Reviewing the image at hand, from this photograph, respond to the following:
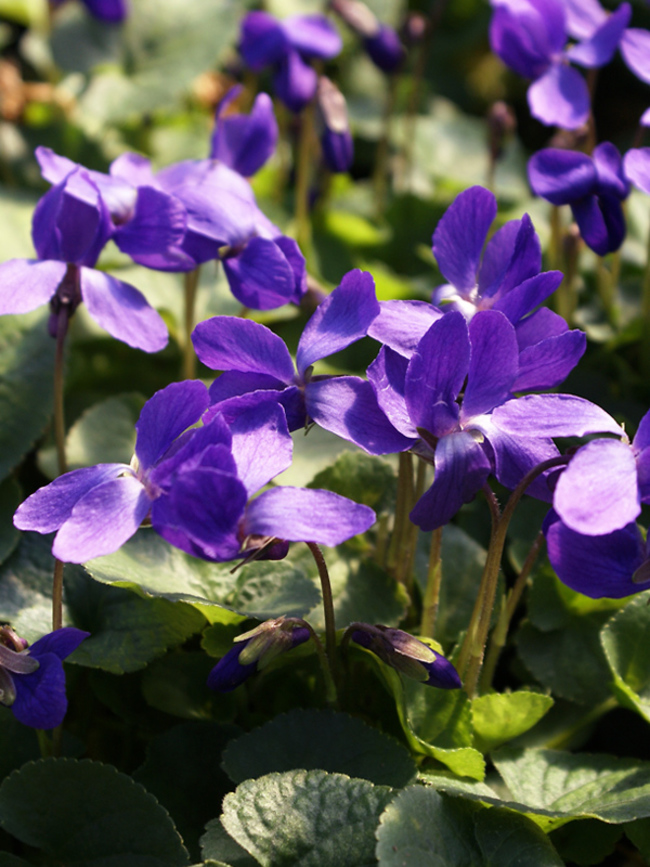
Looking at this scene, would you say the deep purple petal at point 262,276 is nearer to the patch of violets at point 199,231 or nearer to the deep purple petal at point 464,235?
the patch of violets at point 199,231

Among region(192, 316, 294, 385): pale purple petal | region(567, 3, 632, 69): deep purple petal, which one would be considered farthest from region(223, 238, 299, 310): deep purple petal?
region(567, 3, 632, 69): deep purple petal

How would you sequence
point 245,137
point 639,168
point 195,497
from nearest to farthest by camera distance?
1. point 195,497
2. point 639,168
3. point 245,137

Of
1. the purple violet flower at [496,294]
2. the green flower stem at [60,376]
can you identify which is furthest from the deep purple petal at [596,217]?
the green flower stem at [60,376]

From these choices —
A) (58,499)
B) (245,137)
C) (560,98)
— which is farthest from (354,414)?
(560,98)

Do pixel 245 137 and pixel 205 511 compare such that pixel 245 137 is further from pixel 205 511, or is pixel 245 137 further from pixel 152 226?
pixel 205 511

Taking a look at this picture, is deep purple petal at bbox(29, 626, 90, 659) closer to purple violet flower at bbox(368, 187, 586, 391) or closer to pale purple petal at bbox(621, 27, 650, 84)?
purple violet flower at bbox(368, 187, 586, 391)
